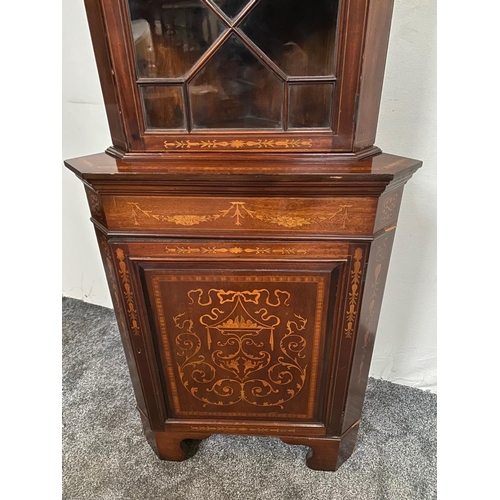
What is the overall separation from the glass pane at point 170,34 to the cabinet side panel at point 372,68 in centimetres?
28

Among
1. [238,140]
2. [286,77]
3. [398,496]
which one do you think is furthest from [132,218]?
[398,496]

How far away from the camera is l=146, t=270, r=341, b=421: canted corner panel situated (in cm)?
92

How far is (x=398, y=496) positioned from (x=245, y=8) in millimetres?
1232

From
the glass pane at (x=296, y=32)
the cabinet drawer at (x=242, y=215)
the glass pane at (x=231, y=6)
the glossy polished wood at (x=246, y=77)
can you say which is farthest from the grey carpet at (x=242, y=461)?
the glass pane at (x=231, y=6)

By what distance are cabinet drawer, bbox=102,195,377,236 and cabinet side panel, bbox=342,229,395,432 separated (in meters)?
0.10

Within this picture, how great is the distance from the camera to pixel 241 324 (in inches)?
37.8

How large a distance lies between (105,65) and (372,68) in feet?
1.74

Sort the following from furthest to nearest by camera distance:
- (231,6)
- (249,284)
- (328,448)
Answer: (328,448) → (249,284) → (231,6)

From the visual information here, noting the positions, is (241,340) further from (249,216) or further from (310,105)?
(310,105)

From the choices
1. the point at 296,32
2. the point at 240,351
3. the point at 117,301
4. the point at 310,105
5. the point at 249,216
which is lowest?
the point at 240,351

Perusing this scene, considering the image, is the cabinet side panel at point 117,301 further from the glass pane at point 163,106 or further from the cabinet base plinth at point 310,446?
the glass pane at point 163,106

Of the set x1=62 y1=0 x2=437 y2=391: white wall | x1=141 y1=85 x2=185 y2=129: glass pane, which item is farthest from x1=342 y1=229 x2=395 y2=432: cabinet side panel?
x1=141 y1=85 x2=185 y2=129: glass pane

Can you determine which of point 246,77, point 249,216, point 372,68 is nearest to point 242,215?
point 249,216

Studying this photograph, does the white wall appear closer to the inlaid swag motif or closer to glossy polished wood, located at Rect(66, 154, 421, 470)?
glossy polished wood, located at Rect(66, 154, 421, 470)
